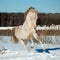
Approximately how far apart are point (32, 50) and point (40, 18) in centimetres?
534

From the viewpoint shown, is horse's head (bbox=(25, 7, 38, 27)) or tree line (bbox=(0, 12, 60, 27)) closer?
horse's head (bbox=(25, 7, 38, 27))

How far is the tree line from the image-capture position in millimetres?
9977

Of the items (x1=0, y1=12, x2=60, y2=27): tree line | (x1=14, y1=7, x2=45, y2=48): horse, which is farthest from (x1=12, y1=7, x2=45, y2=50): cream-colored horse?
(x1=0, y1=12, x2=60, y2=27): tree line

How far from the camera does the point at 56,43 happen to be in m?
6.39

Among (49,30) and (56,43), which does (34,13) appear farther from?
(49,30)

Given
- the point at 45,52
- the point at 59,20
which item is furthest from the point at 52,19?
the point at 45,52

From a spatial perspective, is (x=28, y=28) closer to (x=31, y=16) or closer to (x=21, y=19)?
(x=31, y=16)

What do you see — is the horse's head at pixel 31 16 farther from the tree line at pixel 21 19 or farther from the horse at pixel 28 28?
the tree line at pixel 21 19

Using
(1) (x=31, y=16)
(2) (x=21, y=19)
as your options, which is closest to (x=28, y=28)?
(1) (x=31, y=16)

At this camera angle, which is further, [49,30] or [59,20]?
[59,20]

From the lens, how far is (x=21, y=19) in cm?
1001

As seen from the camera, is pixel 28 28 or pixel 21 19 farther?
pixel 21 19

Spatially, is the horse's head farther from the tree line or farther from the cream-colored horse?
the tree line

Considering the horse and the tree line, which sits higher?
the horse
